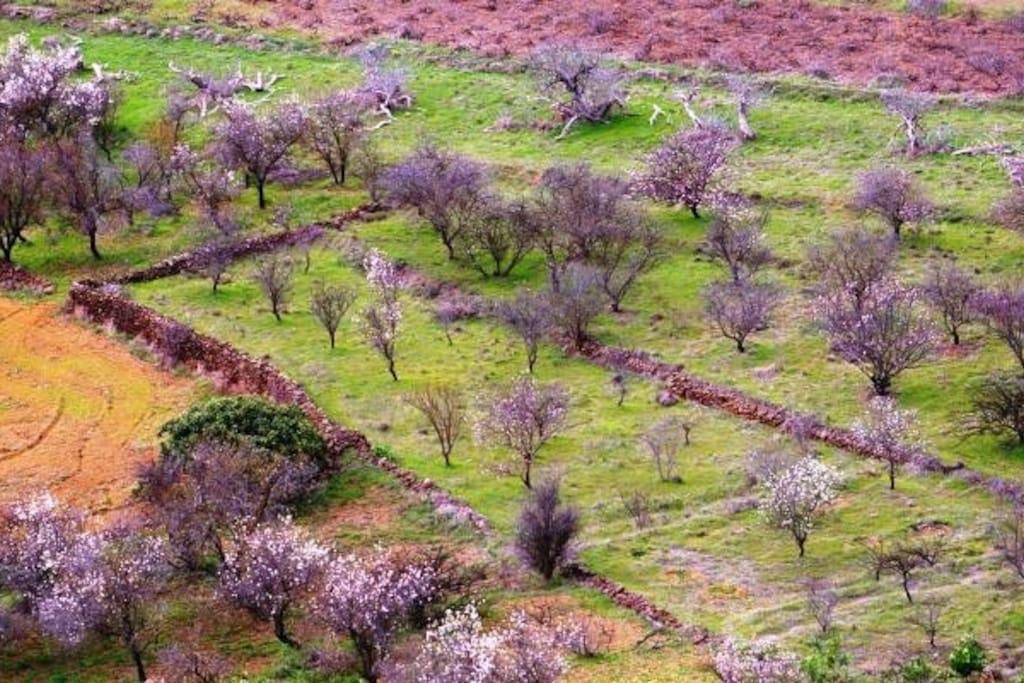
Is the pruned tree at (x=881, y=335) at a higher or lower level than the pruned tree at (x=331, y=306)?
higher

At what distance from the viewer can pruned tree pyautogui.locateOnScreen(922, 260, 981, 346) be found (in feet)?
181

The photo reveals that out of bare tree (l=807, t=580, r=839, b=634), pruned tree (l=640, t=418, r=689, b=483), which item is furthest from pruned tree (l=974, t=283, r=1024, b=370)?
bare tree (l=807, t=580, r=839, b=634)

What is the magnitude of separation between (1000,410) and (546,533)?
13.9 meters

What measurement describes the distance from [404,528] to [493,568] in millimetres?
3866

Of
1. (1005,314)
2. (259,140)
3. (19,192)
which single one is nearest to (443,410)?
(1005,314)

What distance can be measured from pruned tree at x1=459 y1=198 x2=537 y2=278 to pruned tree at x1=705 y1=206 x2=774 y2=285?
6.51 meters

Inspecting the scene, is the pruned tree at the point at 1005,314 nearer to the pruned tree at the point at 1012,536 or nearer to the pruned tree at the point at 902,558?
the pruned tree at the point at 1012,536

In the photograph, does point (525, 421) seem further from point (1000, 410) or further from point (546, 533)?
point (1000, 410)

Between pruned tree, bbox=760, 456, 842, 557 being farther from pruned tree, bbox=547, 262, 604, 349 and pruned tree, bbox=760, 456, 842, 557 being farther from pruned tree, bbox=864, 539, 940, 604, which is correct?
pruned tree, bbox=547, 262, 604, 349

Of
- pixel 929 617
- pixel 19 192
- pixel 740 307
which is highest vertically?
→ pixel 19 192

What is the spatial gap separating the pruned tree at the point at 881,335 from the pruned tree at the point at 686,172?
1204cm

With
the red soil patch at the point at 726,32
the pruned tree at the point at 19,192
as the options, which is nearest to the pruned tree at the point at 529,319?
the pruned tree at the point at 19,192

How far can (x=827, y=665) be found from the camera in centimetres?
3788

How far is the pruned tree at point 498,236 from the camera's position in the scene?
63.8 metres
